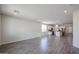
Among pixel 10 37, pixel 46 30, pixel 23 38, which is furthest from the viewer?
pixel 46 30

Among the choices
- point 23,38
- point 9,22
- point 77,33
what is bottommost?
point 23,38

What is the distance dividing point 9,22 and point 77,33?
10.1 ft

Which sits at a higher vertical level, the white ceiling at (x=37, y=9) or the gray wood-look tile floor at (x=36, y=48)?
the white ceiling at (x=37, y=9)

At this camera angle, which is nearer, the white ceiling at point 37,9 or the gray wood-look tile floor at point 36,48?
the white ceiling at point 37,9

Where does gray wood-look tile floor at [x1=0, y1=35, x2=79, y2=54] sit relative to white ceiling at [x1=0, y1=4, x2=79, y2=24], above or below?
below

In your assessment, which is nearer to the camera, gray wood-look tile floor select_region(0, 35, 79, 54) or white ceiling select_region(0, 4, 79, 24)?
white ceiling select_region(0, 4, 79, 24)

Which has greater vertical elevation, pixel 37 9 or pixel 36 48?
pixel 37 9

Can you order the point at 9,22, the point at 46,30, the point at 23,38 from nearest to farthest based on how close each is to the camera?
the point at 9,22 < the point at 23,38 < the point at 46,30
